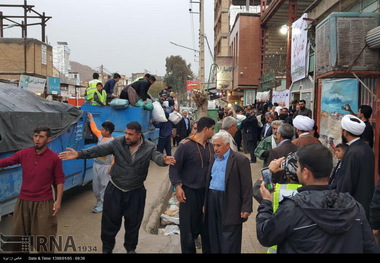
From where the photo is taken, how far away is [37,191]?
3.78 metres

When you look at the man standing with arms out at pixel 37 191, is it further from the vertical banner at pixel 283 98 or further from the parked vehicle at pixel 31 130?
the vertical banner at pixel 283 98

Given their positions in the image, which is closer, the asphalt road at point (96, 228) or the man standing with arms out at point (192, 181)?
the man standing with arms out at point (192, 181)

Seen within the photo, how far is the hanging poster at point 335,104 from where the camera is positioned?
6.70 meters

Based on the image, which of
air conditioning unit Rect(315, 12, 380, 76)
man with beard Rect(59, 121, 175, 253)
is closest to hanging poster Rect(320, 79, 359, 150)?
air conditioning unit Rect(315, 12, 380, 76)

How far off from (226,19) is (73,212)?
1441 inches

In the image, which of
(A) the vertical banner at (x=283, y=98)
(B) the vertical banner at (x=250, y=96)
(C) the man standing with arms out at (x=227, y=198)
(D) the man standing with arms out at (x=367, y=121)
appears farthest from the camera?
(B) the vertical banner at (x=250, y=96)

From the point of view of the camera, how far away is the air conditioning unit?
22.0ft

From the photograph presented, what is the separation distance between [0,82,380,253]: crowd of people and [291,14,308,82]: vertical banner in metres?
6.67

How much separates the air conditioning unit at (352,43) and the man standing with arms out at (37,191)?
19.0 feet

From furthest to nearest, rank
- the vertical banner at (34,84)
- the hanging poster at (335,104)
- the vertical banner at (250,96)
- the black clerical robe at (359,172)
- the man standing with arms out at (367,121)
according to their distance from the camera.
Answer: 1. the vertical banner at (250,96)
2. the vertical banner at (34,84)
3. the hanging poster at (335,104)
4. the man standing with arms out at (367,121)
5. the black clerical robe at (359,172)

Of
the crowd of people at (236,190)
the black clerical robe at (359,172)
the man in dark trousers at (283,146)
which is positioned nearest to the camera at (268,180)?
the crowd of people at (236,190)

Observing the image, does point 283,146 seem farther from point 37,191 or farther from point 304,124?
point 37,191

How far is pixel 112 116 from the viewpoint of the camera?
9242 millimetres

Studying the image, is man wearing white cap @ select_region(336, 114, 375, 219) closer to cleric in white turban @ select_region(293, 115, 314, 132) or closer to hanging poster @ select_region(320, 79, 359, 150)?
cleric in white turban @ select_region(293, 115, 314, 132)
